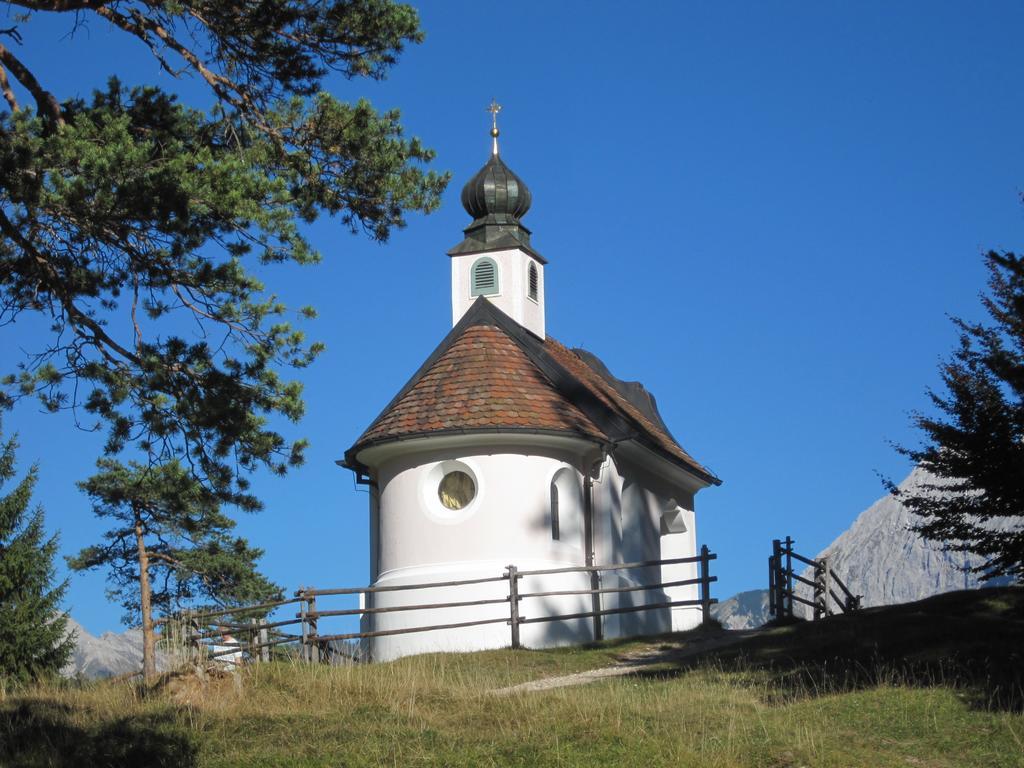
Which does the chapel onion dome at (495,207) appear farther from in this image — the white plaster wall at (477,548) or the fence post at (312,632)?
the fence post at (312,632)

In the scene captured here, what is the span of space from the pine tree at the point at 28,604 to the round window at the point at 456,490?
6609 mm

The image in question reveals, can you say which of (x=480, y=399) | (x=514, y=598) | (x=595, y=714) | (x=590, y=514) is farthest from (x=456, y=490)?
(x=595, y=714)

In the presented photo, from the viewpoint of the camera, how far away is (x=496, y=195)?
32094 millimetres

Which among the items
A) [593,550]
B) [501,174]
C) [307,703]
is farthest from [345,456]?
[307,703]

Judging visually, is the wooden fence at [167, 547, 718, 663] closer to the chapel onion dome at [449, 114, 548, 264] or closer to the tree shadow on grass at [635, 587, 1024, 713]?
the tree shadow on grass at [635, 587, 1024, 713]

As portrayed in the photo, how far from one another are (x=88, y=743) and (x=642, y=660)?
31.1 feet

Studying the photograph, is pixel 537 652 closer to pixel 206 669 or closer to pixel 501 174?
pixel 206 669

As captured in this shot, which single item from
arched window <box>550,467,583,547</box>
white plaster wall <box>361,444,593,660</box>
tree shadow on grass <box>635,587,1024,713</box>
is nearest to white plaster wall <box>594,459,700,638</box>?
arched window <box>550,467,583,547</box>

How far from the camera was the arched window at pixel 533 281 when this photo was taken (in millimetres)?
31578

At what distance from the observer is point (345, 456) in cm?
2778

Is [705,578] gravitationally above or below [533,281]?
below

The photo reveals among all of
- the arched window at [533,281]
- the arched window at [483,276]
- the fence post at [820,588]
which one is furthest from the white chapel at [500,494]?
the fence post at [820,588]

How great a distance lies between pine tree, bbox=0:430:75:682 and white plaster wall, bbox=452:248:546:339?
9180mm

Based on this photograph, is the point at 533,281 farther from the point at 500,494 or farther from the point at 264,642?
the point at 264,642
